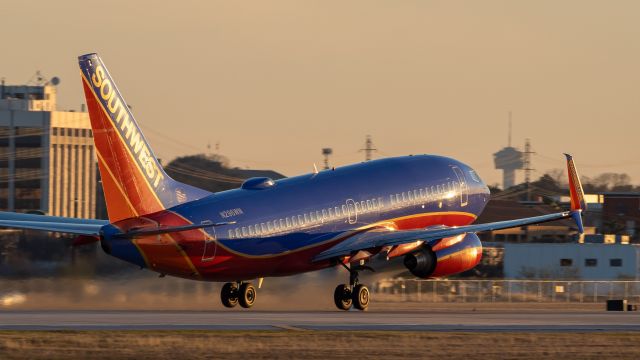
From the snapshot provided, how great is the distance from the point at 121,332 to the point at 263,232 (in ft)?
39.3

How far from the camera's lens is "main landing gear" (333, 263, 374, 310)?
60.1 meters

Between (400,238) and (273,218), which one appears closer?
(273,218)

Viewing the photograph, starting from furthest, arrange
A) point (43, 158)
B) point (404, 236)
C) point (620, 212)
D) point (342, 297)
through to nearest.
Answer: point (43, 158) → point (620, 212) → point (404, 236) → point (342, 297)

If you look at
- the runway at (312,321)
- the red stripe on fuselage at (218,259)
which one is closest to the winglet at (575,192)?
the runway at (312,321)

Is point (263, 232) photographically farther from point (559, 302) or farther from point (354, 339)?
point (559, 302)

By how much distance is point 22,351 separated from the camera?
40281 millimetres

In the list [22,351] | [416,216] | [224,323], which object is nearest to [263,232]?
[224,323]

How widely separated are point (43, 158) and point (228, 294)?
131934 millimetres

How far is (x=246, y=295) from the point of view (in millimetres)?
59875

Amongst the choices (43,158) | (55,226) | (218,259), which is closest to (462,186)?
(218,259)

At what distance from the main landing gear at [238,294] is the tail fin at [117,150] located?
8.62m

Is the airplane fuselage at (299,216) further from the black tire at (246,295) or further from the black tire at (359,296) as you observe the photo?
the black tire at (359,296)

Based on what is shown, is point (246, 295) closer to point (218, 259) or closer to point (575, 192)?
point (218, 259)

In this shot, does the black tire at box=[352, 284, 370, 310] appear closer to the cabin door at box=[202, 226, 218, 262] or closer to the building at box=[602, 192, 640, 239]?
the cabin door at box=[202, 226, 218, 262]
